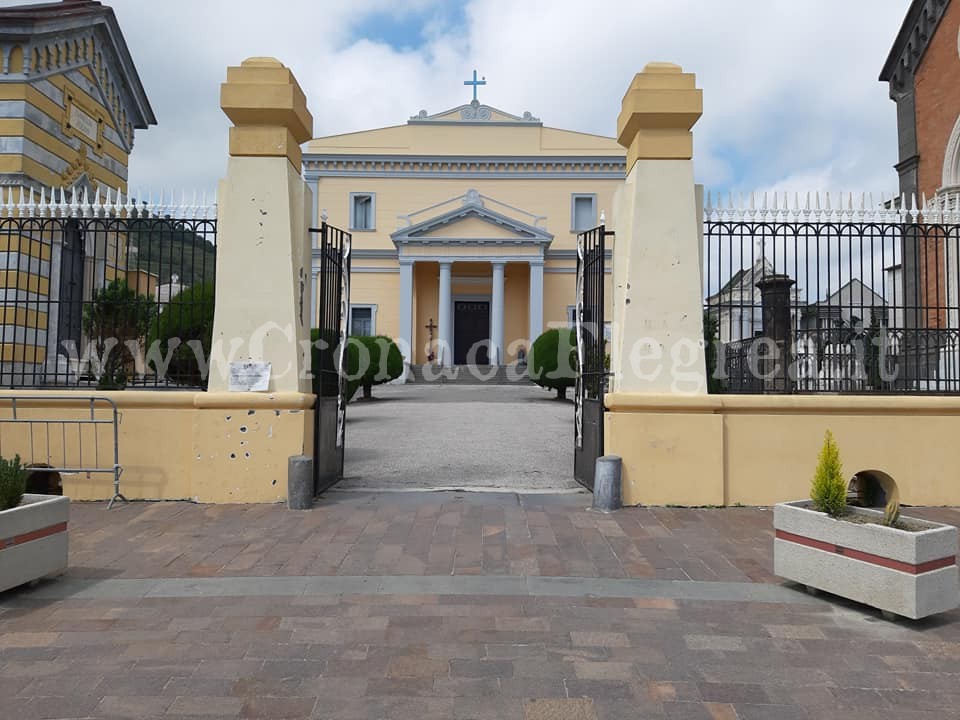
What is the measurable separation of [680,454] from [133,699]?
5.09 m

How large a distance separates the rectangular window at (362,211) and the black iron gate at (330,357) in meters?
28.2

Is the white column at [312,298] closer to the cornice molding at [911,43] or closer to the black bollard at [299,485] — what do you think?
the black bollard at [299,485]

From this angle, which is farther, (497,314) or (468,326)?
(468,326)

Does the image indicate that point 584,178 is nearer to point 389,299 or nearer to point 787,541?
point 389,299

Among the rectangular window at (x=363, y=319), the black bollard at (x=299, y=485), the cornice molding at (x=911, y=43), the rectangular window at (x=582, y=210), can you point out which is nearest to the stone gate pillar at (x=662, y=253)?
the black bollard at (x=299, y=485)

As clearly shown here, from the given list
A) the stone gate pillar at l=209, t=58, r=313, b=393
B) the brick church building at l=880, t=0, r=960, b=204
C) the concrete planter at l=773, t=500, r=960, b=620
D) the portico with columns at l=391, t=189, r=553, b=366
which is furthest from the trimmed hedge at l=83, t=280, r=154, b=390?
the portico with columns at l=391, t=189, r=553, b=366

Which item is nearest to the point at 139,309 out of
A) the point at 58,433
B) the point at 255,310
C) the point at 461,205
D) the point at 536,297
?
the point at 58,433

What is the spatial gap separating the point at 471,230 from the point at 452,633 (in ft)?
99.5

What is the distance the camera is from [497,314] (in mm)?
33031

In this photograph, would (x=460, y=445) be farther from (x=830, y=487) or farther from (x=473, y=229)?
(x=473, y=229)

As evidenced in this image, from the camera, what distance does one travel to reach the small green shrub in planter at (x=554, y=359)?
20.2 m

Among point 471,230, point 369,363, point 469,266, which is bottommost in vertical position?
point 369,363

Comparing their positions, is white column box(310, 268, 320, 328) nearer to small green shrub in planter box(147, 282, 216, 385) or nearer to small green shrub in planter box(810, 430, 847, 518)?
small green shrub in planter box(147, 282, 216, 385)

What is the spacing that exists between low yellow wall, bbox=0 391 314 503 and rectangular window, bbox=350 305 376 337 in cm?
2750
